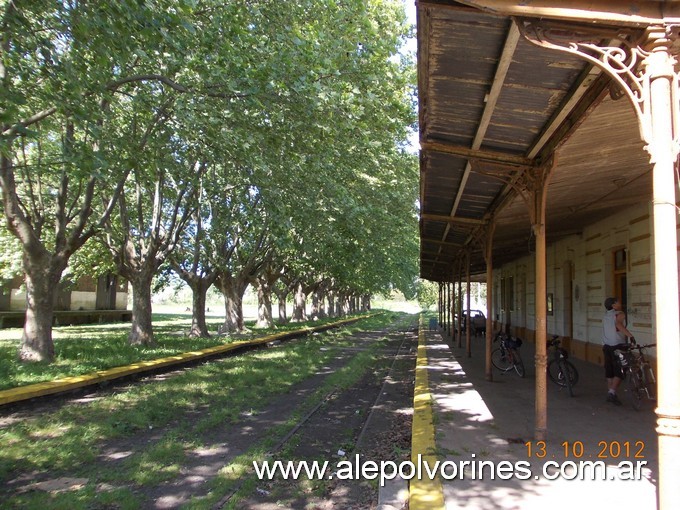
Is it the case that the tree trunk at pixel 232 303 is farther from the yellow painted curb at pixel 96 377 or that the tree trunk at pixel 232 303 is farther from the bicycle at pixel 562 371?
the bicycle at pixel 562 371

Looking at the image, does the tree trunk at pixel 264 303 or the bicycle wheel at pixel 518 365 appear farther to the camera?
the tree trunk at pixel 264 303

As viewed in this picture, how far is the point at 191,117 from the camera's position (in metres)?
9.16

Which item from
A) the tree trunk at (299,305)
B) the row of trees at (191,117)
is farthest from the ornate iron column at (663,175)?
the tree trunk at (299,305)

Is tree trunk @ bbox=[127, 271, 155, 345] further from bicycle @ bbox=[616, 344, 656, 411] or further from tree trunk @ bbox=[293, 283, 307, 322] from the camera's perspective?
tree trunk @ bbox=[293, 283, 307, 322]

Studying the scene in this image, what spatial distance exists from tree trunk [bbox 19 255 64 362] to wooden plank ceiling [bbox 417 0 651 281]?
8.41m

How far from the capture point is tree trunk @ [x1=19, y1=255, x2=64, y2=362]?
11.7 meters

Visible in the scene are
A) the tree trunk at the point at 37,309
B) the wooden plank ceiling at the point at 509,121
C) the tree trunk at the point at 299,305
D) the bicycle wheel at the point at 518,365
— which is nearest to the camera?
the wooden plank ceiling at the point at 509,121

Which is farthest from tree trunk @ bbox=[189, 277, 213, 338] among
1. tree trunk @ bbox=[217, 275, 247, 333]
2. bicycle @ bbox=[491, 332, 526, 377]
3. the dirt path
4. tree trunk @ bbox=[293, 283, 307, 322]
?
tree trunk @ bbox=[293, 283, 307, 322]

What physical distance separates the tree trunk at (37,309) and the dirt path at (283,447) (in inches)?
100

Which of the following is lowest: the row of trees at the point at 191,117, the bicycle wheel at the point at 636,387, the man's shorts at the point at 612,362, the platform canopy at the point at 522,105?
the bicycle wheel at the point at 636,387

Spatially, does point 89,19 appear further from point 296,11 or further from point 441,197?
point 441,197

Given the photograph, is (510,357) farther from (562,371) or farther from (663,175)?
(663,175)

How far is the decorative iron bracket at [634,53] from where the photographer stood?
3.13m

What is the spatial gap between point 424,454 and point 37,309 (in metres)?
9.74
